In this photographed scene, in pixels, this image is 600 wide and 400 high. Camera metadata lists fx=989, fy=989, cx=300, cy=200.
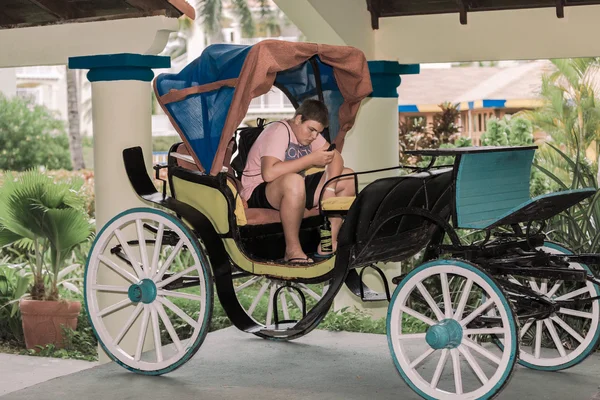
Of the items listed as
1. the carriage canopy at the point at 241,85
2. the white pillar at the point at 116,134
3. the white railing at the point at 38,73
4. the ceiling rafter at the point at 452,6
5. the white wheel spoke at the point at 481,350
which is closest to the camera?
the white wheel spoke at the point at 481,350

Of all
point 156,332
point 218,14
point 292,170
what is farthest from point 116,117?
point 218,14

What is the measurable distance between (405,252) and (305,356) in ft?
3.88

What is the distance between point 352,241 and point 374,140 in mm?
2922

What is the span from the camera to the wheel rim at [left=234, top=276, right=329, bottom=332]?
21.7 feet

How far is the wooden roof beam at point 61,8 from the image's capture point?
21.8 ft

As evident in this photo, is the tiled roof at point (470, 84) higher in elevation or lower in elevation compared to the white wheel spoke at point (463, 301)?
higher

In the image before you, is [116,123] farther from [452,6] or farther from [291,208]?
[452,6]

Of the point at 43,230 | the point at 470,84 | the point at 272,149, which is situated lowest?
Answer: the point at 43,230

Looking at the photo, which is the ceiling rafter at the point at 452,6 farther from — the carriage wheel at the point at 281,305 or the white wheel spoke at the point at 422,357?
the white wheel spoke at the point at 422,357

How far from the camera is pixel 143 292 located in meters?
5.70

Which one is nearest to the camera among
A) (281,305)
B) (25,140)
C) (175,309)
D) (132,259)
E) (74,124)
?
(175,309)

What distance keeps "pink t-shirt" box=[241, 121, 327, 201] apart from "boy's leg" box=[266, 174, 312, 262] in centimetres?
18

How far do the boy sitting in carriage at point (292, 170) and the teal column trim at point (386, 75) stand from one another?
6.48ft

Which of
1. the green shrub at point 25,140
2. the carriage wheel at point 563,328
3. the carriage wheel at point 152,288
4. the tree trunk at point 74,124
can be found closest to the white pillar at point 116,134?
the carriage wheel at point 152,288
